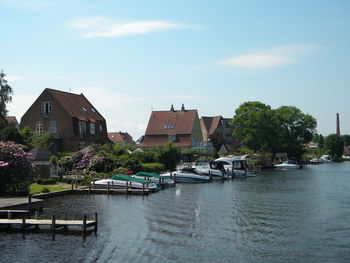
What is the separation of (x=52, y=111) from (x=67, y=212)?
4594 centimetres

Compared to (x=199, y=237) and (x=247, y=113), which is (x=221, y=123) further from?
(x=199, y=237)

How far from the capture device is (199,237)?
27953 millimetres

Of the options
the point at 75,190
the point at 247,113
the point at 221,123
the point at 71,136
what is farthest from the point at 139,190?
the point at 221,123

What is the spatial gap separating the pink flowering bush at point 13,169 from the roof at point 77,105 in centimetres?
3654

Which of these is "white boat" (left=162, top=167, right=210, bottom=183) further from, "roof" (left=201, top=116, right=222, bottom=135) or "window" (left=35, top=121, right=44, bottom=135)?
"roof" (left=201, top=116, right=222, bottom=135)

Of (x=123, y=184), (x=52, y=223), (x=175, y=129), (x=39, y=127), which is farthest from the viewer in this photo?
(x=175, y=129)

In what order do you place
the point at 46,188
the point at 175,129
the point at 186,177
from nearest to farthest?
the point at 46,188
the point at 186,177
the point at 175,129

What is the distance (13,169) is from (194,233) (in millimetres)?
19116

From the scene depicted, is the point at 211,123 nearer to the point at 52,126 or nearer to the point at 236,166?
the point at 236,166

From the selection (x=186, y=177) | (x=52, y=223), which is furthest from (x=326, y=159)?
(x=52, y=223)

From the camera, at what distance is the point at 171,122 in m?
112

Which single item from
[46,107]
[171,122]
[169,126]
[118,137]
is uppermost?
[46,107]

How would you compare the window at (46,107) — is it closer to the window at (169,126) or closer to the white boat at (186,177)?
the white boat at (186,177)

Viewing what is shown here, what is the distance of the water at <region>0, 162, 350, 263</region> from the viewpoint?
78.4ft
